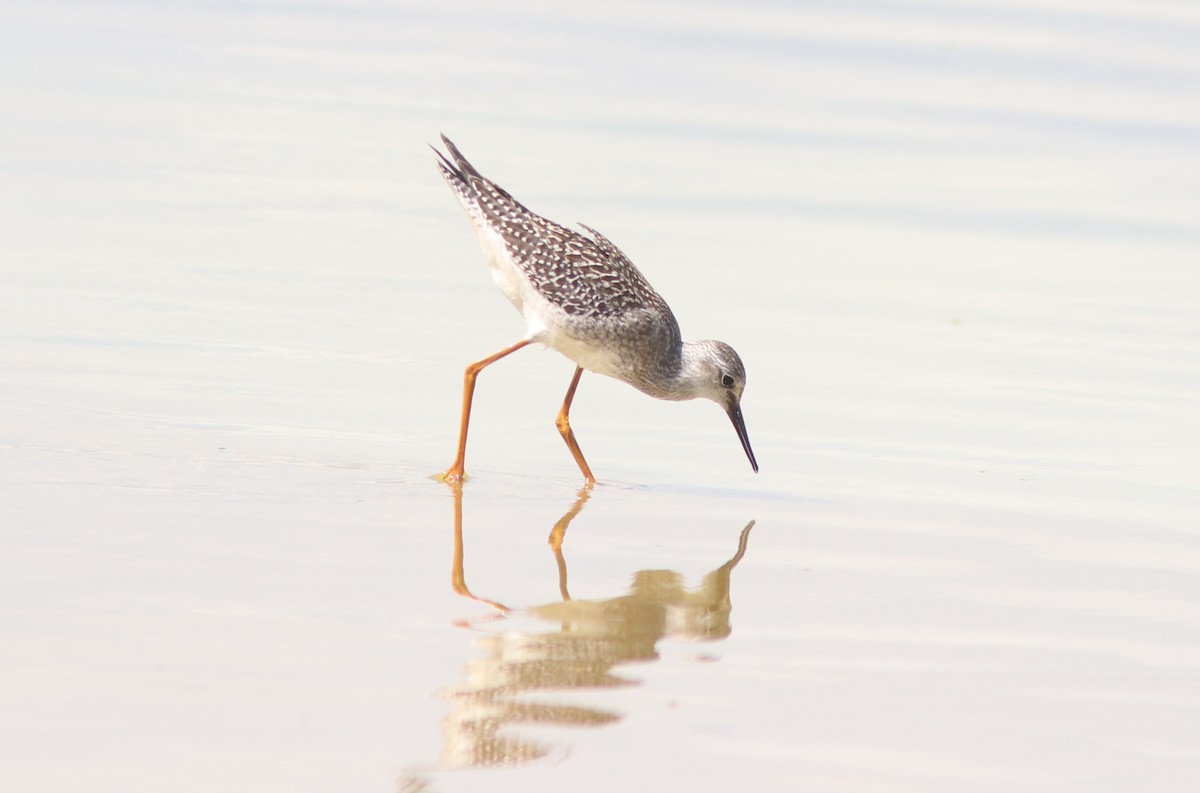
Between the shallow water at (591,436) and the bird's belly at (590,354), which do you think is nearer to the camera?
the shallow water at (591,436)

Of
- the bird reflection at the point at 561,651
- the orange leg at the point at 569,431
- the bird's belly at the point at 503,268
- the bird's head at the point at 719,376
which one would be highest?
the bird's belly at the point at 503,268

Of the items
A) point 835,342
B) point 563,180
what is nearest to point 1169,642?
point 835,342

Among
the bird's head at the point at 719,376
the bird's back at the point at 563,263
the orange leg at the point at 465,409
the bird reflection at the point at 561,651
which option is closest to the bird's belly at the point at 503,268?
the bird's back at the point at 563,263

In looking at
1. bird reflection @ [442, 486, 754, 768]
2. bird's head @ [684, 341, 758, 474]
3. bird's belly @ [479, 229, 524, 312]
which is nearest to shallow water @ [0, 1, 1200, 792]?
bird reflection @ [442, 486, 754, 768]

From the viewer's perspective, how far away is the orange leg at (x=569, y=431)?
287 inches

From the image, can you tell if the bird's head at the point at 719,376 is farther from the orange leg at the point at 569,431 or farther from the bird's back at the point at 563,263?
the orange leg at the point at 569,431

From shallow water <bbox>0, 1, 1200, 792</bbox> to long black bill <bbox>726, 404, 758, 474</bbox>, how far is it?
0.12m

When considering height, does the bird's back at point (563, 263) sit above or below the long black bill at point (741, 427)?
above

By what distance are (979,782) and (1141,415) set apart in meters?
4.28

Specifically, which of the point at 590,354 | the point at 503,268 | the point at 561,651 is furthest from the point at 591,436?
the point at 561,651

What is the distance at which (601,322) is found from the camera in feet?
26.6

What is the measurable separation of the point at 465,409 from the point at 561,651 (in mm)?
2659

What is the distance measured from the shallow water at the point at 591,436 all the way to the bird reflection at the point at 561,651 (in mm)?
21

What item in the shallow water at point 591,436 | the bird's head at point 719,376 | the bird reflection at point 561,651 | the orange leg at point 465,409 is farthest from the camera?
the bird's head at point 719,376
